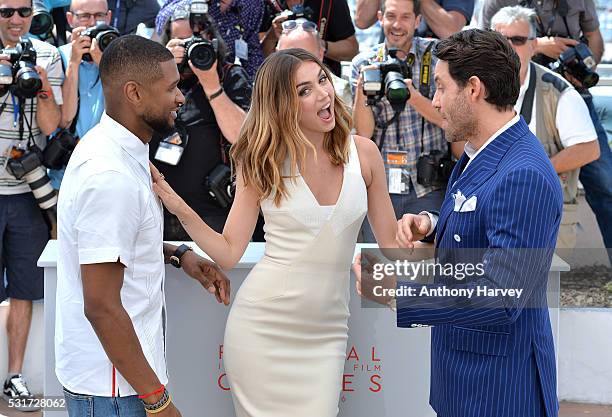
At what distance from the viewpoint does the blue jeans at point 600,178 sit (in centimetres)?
582

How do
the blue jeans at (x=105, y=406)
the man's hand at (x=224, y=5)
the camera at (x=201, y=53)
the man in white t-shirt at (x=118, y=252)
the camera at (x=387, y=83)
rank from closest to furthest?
the man in white t-shirt at (x=118, y=252)
the blue jeans at (x=105, y=406)
the camera at (x=387, y=83)
the camera at (x=201, y=53)
the man's hand at (x=224, y=5)

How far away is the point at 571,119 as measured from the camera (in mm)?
5199

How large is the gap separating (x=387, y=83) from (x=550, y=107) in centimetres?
101

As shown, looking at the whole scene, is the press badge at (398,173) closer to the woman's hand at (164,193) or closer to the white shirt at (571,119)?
the white shirt at (571,119)

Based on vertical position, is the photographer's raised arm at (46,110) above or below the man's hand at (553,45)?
below

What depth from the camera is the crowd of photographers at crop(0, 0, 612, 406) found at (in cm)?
497

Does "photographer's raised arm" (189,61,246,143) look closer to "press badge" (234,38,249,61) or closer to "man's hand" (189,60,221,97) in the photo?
"man's hand" (189,60,221,97)

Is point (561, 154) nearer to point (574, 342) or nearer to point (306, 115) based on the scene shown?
point (574, 342)

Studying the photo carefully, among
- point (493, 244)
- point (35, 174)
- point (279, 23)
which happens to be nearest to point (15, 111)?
point (35, 174)

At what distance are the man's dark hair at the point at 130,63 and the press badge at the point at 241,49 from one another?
2667 mm

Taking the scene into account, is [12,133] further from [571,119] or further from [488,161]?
[488,161]

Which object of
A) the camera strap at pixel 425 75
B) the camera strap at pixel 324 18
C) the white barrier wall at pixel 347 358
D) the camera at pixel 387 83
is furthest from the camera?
the camera strap at pixel 324 18

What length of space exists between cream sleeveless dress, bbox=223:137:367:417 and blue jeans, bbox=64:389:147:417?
713 mm

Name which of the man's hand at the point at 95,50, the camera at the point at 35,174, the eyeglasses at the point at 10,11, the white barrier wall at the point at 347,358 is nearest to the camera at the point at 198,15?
the man's hand at the point at 95,50
